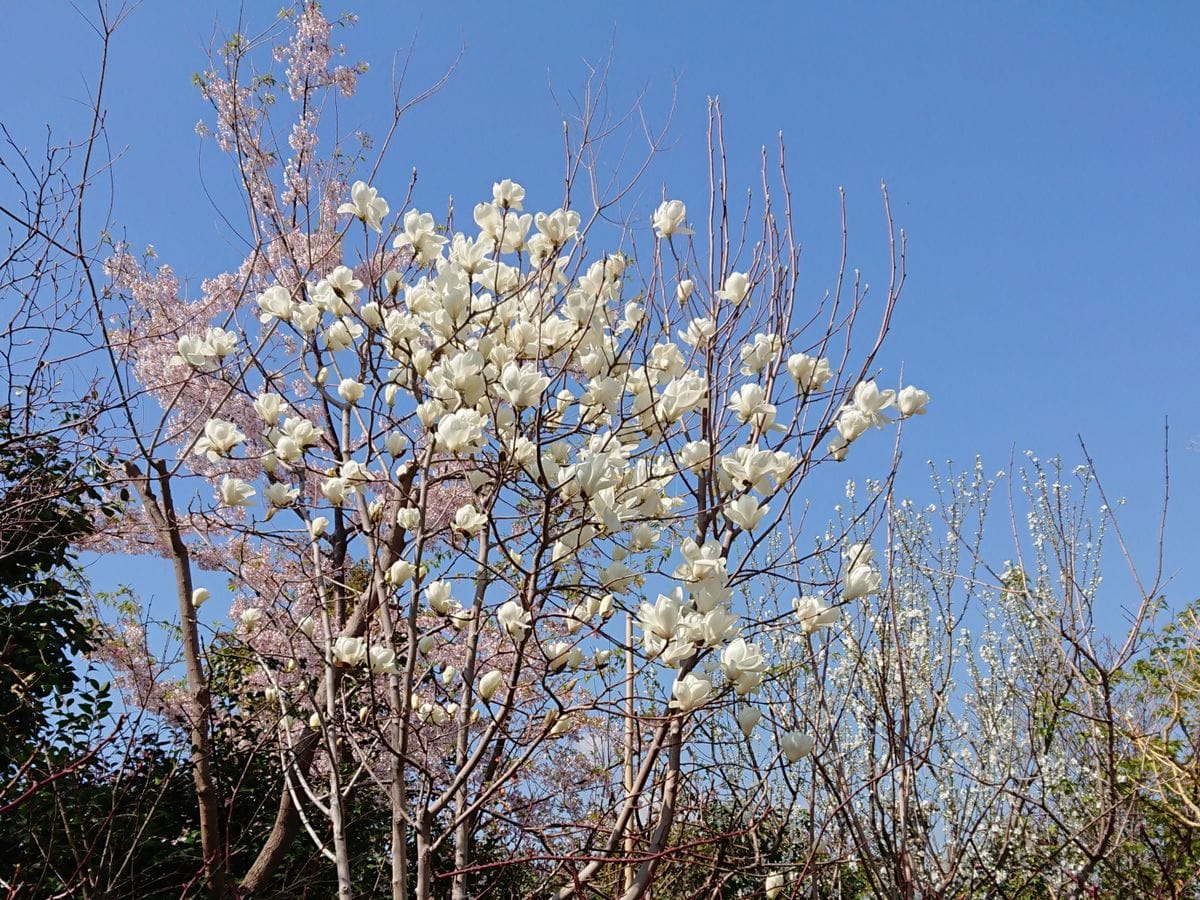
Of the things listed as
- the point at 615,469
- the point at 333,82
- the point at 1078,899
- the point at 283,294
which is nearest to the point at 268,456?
the point at 283,294

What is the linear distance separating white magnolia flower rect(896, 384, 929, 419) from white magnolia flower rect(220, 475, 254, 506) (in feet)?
4.40

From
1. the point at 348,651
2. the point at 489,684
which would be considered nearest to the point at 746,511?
the point at 489,684

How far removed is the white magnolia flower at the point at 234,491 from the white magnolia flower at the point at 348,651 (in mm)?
454

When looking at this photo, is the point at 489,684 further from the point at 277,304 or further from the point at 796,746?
the point at 277,304

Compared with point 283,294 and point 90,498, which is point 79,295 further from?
point 90,498

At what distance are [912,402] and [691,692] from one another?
2.33 feet

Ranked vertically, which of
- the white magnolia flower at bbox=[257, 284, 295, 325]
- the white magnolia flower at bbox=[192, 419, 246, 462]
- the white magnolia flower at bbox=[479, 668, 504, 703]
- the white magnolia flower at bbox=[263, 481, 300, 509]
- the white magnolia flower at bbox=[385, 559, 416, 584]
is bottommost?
the white magnolia flower at bbox=[479, 668, 504, 703]

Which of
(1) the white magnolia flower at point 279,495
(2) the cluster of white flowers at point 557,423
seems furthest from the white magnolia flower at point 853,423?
(1) the white magnolia flower at point 279,495

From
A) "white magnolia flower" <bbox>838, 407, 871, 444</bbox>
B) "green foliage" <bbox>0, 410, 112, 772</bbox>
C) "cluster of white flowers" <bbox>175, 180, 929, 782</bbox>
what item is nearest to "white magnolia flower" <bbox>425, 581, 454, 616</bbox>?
"cluster of white flowers" <bbox>175, 180, 929, 782</bbox>

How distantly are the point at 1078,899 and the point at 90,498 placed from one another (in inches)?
162

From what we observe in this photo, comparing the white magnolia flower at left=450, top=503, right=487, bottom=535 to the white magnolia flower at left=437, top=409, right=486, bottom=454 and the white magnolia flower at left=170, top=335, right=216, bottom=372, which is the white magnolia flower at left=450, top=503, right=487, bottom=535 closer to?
the white magnolia flower at left=437, top=409, right=486, bottom=454

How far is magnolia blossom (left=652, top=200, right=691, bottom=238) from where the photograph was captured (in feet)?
6.40

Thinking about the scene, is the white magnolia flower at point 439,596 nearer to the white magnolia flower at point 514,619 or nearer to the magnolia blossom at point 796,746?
the white magnolia flower at point 514,619

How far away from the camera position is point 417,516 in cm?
190
